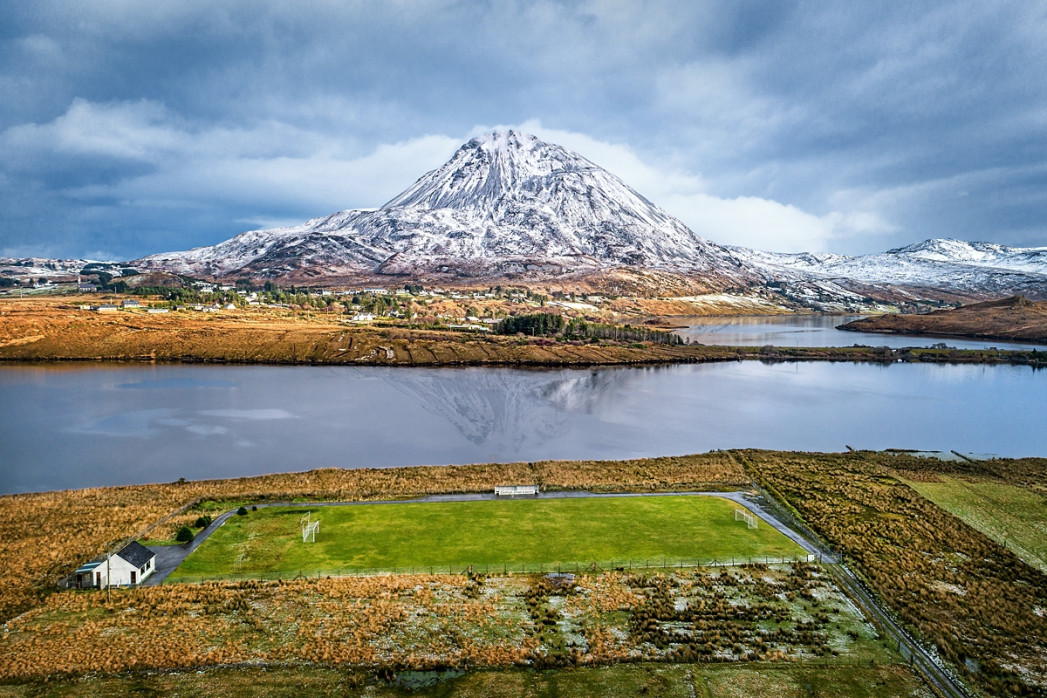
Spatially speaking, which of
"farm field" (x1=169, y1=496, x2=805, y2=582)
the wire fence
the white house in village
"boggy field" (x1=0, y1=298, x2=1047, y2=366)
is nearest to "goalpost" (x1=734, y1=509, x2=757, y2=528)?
"farm field" (x1=169, y1=496, x2=805, y2=582)

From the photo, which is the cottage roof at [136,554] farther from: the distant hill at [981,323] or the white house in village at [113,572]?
the distant hill at [981,323]

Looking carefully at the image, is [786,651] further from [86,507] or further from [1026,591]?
[86,507]

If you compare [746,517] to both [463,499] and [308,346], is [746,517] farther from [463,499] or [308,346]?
[308,346]

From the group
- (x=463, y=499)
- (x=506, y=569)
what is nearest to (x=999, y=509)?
(x=506, y=569)

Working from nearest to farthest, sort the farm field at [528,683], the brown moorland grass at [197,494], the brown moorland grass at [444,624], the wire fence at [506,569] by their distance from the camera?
the farm field at [528,683] < the brown moorland grass at [444,624] < the wire fence at [506,569] < the brown moorland grass at [197,494]

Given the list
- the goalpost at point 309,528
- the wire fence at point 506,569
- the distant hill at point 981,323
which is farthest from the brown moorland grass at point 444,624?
the distant hill at point 981,323
